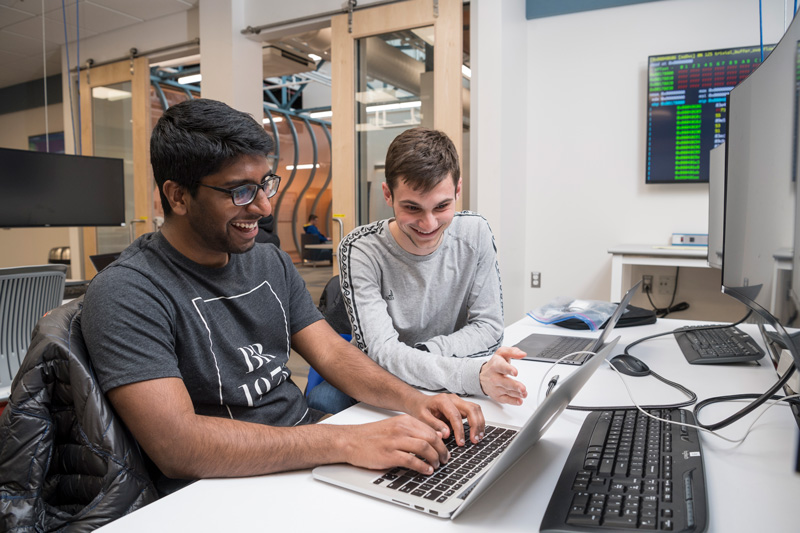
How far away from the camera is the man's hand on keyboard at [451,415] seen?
853 mm

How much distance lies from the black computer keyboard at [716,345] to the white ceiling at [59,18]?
178 inches

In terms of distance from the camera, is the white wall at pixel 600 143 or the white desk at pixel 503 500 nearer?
the white desk at pixel 503 500

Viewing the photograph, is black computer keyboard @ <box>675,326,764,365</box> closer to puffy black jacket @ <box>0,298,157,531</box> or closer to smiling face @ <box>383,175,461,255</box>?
smiling face @ <box>383,175,461,255</box>

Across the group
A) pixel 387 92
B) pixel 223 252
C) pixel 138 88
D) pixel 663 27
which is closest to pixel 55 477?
pixel 223 252

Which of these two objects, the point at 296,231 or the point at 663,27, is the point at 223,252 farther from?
the point at 296,231

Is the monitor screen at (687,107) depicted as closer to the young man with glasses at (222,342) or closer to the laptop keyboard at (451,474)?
the young man with glasses at (222,342)

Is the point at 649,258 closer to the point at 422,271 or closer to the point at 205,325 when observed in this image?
the point at 422,271

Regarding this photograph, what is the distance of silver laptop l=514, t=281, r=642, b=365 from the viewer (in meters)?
1.32

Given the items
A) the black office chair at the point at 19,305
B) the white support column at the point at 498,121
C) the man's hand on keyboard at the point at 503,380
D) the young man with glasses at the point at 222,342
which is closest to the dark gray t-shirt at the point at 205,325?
the young man with glasses at the point at 222,342

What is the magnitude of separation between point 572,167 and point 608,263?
68cm

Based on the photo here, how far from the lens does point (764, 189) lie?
0.90 metres

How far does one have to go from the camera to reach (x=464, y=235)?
1593mm

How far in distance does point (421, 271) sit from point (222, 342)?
0.62 meters

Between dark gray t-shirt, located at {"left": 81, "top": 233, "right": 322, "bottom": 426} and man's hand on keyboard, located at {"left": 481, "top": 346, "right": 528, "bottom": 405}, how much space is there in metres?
0.44
